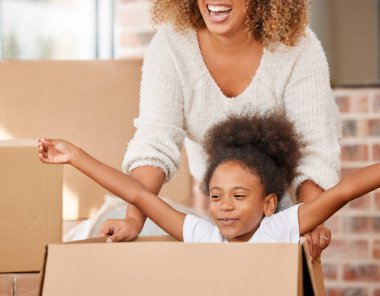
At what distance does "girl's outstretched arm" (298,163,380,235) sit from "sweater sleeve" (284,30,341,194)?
0.18 metres

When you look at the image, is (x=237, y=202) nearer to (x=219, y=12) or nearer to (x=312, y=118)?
(x=312, y=118)

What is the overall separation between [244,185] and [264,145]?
0.35ft

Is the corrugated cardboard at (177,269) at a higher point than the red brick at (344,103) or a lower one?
lower

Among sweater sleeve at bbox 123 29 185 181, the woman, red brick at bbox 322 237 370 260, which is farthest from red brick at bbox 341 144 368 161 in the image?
sweater sleeve at bbox 123 29 185 181

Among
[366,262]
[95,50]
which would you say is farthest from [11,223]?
[95,50]

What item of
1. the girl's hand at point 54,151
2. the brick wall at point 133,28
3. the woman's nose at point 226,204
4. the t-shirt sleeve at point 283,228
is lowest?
the t-shirt sleeve at point 283,228

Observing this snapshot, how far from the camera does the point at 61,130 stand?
8.09 ft

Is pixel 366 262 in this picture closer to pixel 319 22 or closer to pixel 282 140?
pixel 319 22

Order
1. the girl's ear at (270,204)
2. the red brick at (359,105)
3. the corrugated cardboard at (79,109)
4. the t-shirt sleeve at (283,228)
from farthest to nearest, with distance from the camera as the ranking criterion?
the red brick at (359,105) → the corrugated cardboard at (79,109) → the girl's ear at (270,204) → the t-shirt sleeve at (283,228)

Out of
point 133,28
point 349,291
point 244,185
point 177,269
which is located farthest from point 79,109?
point 177,269

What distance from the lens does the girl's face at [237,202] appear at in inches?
62.7

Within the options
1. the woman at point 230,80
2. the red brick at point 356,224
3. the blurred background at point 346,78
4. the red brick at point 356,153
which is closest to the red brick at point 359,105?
the blurred background at point 346,78

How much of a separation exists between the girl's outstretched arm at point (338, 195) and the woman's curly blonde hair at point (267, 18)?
1.27 feet

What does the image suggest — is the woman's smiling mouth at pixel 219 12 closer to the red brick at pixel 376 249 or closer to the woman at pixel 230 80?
the woman at pixel 230 80
